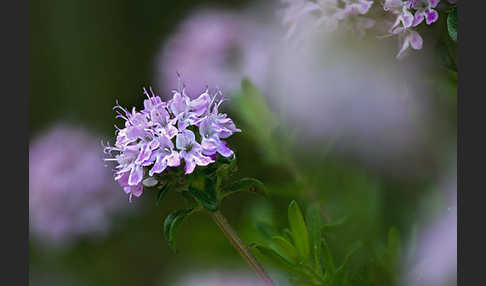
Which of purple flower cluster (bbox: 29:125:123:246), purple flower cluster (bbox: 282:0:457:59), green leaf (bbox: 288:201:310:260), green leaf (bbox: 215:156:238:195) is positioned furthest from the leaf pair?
purple flower cluster (bbox: 29:125:123:246)

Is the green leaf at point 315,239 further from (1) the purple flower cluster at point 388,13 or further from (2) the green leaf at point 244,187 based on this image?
(1) the purple flower cluster at point 388,13

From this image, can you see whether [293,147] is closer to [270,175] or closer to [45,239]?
[270,175]

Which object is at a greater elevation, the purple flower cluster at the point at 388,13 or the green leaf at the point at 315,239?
the purple flower cluster at the point at 388,13

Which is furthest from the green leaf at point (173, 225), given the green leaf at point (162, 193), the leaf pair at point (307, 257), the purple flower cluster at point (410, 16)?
the purple flower cluster at point (410, 16)

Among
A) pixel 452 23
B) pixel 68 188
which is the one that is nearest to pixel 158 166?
pixel 452 23

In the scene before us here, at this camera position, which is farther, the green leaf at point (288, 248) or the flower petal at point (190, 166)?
the green leaf at point (288, 248)

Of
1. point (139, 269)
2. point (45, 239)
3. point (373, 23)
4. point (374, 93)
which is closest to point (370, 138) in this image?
A: point (374, 93)
